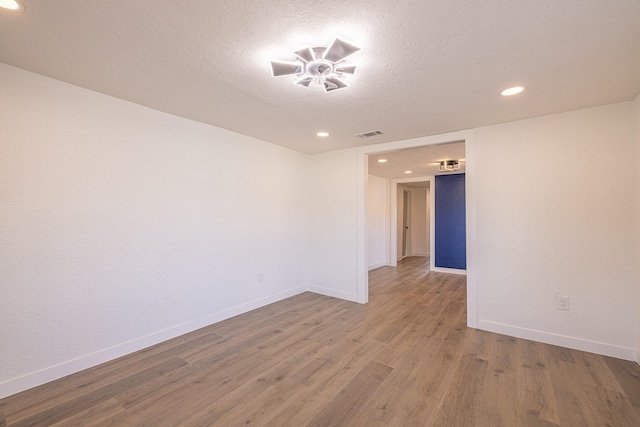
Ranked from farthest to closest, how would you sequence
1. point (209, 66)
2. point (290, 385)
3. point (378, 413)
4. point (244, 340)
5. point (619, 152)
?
1. point (244, 340)
2. point (619, 152)
3. point (290, 385)
4. point (209, 66)
5. point (378, 413)

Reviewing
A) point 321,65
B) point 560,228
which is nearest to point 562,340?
point 560,228

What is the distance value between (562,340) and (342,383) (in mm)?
2366

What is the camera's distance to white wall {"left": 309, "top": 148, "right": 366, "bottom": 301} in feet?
13.8

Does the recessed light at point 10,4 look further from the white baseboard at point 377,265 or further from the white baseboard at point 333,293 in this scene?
the white baseboard at point 377,265

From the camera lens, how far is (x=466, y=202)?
3.22 meters

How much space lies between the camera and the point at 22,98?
200cm

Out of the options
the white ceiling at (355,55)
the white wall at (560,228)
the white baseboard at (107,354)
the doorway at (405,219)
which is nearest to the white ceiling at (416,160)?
the white wall at (560,228)

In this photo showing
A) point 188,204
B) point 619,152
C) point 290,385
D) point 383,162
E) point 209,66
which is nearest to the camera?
point 209,66

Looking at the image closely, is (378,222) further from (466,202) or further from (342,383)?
(342,383)

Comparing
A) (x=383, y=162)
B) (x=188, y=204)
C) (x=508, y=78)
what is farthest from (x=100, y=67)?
(x=383, y=162)

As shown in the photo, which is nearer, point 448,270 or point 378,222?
point 448,270

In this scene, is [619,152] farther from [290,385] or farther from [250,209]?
[250,209]

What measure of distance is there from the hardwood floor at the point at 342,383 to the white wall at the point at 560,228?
30 centimetres

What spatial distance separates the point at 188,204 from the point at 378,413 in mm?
2690
